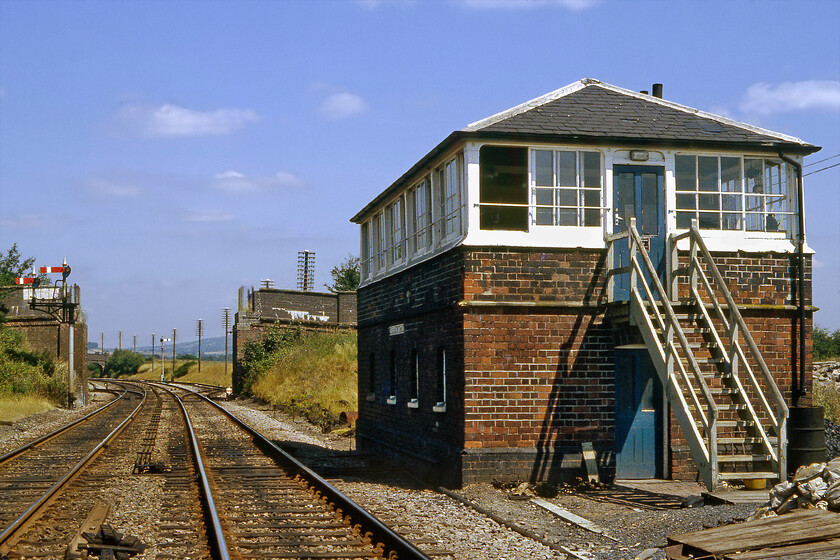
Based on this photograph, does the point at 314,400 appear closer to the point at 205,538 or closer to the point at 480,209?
the point at 480,209

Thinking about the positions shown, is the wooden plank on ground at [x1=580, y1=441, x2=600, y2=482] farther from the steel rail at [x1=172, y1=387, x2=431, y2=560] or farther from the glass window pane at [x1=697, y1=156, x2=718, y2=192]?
the glass window pane at [x1=697, y1=156, x2=718, y2=192]

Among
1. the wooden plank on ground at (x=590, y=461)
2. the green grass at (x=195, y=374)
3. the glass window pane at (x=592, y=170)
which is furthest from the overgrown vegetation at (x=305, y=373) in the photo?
the green grass at (x=195, y=374)

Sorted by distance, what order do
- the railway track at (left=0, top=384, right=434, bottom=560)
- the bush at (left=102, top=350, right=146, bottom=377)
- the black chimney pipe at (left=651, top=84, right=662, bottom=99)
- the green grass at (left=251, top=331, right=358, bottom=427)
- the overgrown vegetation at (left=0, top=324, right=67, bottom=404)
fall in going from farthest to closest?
the bush at (left=102, top=350, right=146, bottom=377) → the overgrown vegetation at (left=0, top=324, right=67, bottom=404) → the green grass at (left=251, top=331, right=358, bottom=427) → the black chimney pipe at (left=651, top=84, right=662, bottom=99) → the railway track at (left=0, top=384, right=434, bottom=560)

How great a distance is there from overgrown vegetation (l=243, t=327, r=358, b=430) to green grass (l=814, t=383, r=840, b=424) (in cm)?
1143

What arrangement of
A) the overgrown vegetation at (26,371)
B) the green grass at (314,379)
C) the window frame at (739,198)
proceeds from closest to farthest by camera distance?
the window frame at (739,198)
the green grass at (314,379)
the overgrown vegetation at (26,371)

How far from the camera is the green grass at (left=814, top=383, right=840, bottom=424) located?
1872cm

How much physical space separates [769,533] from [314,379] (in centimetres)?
2795

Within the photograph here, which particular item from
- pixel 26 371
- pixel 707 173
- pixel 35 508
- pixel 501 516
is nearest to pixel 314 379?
pixel 26 371

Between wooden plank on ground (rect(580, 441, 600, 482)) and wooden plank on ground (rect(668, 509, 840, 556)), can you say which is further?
wooden plank on ground (rect(580, 441, 600, 482))

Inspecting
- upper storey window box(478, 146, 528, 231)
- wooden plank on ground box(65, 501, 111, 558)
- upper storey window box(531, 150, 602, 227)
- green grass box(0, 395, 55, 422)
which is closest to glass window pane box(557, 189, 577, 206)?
upper storey window box(531, 150, 602, 227)

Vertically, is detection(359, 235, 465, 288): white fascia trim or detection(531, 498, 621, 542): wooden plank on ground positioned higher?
detection(359, 235, 465, 288): white fascia trim

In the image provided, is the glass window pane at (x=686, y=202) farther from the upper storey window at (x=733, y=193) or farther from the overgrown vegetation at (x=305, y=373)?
the overgrown vegetation at (x=305, y=373)

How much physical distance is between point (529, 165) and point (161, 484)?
21.9ft

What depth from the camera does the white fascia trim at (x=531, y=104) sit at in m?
12.5
